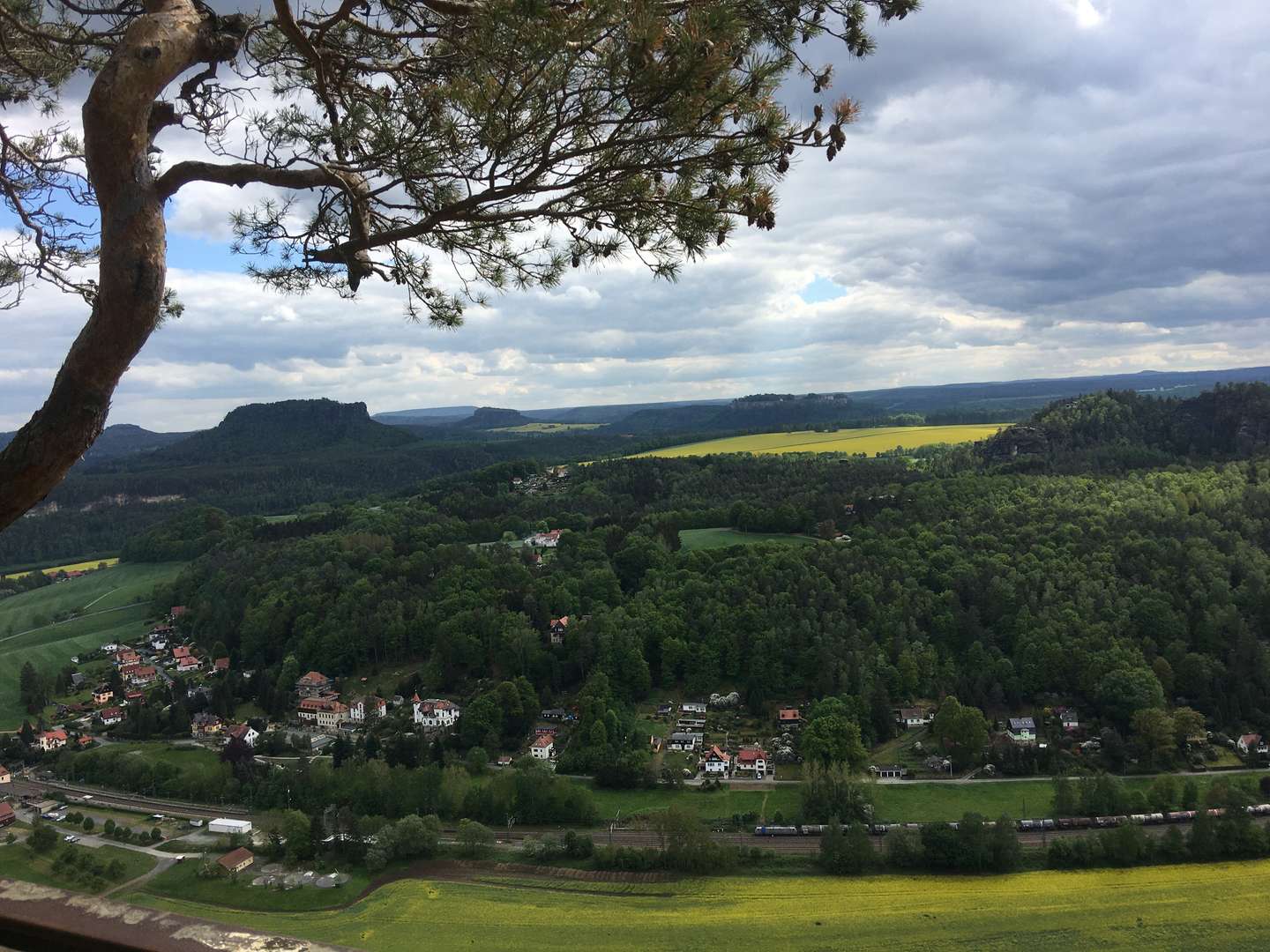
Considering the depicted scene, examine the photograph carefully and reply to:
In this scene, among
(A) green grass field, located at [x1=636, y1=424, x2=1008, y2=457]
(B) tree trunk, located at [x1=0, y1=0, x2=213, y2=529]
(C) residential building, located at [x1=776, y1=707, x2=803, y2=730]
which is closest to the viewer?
(B) tree trunk, located at [x1=0, y1=0, x2=213, y2=529]

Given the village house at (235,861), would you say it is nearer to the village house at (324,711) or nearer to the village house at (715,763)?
the village house at (324,711)

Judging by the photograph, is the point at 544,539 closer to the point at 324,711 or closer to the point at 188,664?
the point at 324,711

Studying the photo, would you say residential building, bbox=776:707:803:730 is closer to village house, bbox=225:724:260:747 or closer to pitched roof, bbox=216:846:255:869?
pitched roof, bbox=216:846:255:869

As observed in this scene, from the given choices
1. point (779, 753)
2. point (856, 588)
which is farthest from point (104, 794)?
point (856, 588)

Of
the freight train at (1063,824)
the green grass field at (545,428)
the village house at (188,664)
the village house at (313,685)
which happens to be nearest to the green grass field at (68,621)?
the village house at (188,664)

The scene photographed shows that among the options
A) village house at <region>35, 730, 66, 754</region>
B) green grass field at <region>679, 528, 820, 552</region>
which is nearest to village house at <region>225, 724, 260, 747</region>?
village house at <region>35, 730, 66, 754</region>
